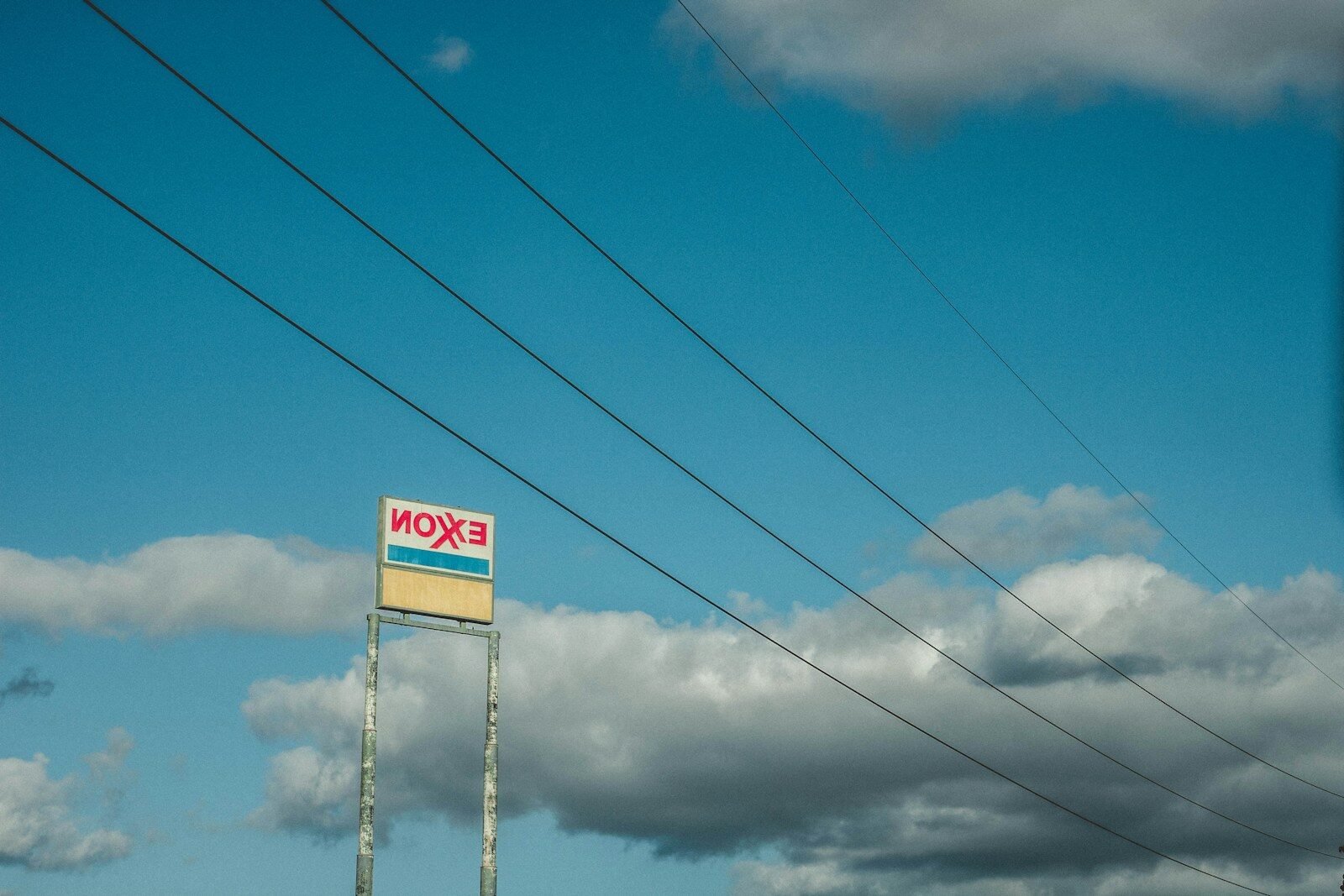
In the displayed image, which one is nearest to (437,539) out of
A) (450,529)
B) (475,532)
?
(450,529)

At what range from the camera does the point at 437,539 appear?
4750 cm

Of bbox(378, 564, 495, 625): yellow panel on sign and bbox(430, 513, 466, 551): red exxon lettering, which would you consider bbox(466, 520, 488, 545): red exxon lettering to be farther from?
bbox(378, 564, 495, 625): yellow panel on sign

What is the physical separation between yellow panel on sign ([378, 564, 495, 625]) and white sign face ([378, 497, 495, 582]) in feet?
0.77

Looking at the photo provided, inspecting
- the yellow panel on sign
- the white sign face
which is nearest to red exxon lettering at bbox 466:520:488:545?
the white sign face

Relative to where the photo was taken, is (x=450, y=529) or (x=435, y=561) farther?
(x=450, y=529)

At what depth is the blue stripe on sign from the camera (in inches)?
1823

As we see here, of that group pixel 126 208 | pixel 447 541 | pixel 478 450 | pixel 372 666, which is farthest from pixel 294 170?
pixel 447 541

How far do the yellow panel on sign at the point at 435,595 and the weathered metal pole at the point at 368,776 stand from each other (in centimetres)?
142

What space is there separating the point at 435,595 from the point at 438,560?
116 cm

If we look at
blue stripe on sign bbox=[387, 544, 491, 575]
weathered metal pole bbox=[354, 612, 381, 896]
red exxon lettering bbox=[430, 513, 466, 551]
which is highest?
red exxon lettering bbox=[430, 513, 466, 551]

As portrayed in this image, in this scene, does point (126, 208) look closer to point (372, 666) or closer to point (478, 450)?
point (478, 450)

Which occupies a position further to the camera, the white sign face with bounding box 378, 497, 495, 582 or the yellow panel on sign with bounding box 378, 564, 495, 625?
the white sign face with bounding box 378, 497, 495, 582

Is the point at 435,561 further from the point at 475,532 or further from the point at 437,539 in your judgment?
the point at 475,532

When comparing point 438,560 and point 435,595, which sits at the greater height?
point 438,560
